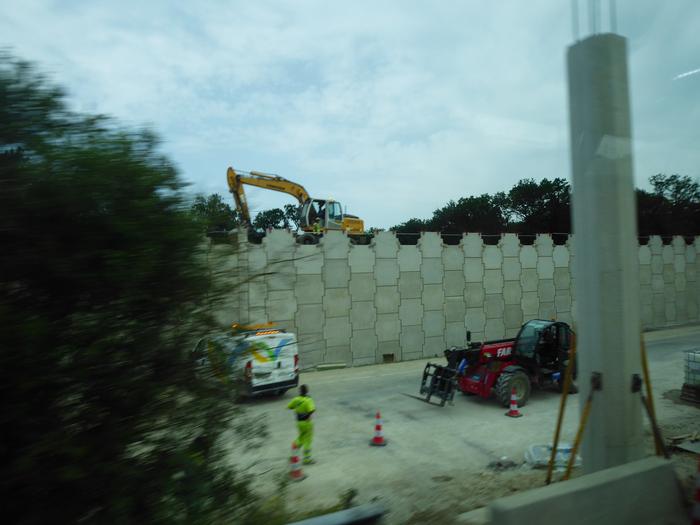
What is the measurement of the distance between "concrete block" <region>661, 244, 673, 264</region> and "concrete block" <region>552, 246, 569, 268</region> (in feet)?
28.9

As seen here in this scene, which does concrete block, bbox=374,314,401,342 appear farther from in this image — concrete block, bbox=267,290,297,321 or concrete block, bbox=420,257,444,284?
concrete block, bbox=267,290,297,321

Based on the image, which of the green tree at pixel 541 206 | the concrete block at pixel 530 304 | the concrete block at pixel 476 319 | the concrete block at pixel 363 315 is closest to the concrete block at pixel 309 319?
the concrete block at pixel 363 315

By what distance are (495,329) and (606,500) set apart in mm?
17803

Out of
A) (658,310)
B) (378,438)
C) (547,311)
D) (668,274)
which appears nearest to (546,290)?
(547,311)

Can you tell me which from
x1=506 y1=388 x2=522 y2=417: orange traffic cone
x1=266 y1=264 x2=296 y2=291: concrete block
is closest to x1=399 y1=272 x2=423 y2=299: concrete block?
x1=506 y1=388 x2=522 y2=417: orange traffic cone

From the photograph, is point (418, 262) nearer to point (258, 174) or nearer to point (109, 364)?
point (258, 174)

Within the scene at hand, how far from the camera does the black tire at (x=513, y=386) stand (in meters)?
11.3

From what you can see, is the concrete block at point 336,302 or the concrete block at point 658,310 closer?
the concrete block at point 336,302

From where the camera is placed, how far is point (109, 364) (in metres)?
2.92

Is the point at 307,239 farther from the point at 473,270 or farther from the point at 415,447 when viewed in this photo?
the point at 415,447

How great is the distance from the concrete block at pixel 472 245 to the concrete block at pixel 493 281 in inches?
40.8

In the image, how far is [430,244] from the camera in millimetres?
19891

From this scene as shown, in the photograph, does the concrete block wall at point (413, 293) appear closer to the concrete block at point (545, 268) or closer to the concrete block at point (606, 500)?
the concrete block at point (545, 268)

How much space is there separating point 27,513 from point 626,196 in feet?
23.1
